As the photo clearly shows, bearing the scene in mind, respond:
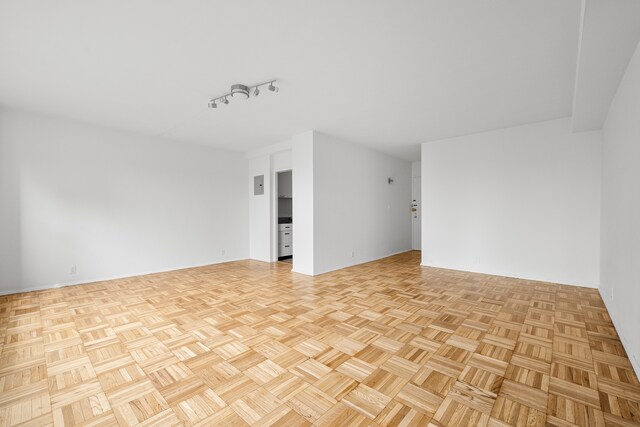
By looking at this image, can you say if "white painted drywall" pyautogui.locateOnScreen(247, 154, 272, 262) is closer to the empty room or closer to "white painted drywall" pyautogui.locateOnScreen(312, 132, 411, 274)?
the empty room

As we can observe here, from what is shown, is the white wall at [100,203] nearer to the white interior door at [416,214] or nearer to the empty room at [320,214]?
the empty room at [320,214]

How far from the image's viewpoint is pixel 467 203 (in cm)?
529

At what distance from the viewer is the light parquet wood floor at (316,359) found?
157 cm

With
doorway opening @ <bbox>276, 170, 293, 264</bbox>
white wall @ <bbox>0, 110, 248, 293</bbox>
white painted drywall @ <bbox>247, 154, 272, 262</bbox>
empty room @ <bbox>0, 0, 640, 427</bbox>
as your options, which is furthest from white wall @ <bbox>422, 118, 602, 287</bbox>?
white wall @ <bbox>0, 110, 248, 293</bbox>

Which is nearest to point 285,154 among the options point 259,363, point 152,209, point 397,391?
point 152,209

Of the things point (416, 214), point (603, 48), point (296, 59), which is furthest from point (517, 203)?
point (296, 59)

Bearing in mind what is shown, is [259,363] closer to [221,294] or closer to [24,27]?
[221,294]

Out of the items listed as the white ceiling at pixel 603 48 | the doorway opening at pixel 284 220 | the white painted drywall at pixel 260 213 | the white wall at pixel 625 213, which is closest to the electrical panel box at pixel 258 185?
the white painted drywall at pixel 260 213

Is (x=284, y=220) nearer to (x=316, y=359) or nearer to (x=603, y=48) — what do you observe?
(x=316, y=359)

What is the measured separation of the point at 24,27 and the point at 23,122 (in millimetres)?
2789

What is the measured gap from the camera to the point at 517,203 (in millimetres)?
4730

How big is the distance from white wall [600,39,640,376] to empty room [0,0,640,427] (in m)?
0.05

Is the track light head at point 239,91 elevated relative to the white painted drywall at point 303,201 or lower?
elevated

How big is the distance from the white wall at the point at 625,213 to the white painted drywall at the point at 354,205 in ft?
12.4
